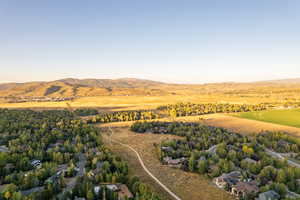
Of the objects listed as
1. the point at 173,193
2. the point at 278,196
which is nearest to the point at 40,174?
the point at 173,193

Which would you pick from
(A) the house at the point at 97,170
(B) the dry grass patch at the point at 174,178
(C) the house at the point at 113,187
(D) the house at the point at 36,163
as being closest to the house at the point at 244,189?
(B) the dry grass patch at the point at 174,178

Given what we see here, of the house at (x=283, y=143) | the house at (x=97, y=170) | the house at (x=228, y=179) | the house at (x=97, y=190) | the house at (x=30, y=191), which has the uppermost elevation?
the house at (x=97, y=190)

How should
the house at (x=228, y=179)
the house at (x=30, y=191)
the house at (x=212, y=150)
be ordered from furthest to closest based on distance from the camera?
the house at (x=212, y=150) < the house at (x=228, y=179) < the house at (x=30, y=191)

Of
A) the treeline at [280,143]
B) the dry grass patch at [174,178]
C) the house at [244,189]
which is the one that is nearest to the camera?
the house at [244,189]

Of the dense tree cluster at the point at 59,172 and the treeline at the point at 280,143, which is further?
the treeline at the point at 280,143

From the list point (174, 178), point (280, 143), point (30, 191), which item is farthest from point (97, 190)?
point (280, 143)

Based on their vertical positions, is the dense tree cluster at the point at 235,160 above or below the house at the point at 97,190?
below

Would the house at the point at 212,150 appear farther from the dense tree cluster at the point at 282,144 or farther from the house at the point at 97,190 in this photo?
the house at the point at 97,190

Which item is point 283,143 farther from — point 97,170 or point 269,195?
point 97,170
